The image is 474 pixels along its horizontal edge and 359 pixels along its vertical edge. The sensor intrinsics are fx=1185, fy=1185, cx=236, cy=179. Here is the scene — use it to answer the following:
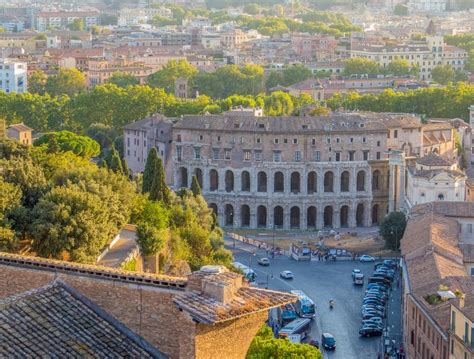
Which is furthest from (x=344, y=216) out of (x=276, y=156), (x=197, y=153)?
(x=197, y=153)

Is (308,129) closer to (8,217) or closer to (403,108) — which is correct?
(403,108)

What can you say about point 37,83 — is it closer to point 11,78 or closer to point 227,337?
point 11,78

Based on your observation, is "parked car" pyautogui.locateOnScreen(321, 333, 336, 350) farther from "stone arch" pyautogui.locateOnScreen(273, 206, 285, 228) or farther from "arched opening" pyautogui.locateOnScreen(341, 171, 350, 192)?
"arched opening" pyautogui.locateOnScreen(341, 171, 350, 192)

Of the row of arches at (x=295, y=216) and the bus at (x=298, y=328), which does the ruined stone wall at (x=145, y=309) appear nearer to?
the bus at (x=298, y=328)

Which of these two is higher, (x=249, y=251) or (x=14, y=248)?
(x=14, y=248)

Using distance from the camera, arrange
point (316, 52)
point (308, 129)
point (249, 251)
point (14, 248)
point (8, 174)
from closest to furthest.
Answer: point (14, 248)
point (8, 174)
point (249, 251)
point (308, 129)
point (316, 52)

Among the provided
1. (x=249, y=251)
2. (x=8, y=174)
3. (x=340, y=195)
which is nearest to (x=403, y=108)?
(x=340, y=195)
